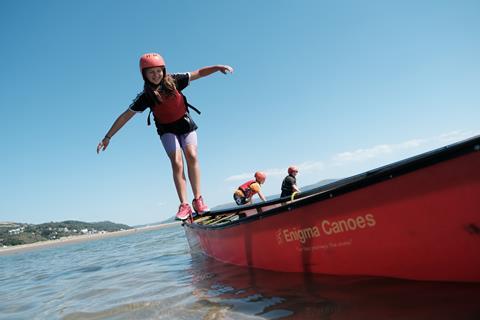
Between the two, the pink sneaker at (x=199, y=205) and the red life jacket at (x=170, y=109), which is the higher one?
the red life jacket at (x=170, y=109)

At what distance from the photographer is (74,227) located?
106875mm

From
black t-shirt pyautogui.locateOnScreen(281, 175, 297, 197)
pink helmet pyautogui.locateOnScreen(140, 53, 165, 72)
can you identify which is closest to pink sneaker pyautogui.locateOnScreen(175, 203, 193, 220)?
pink helmet pyautogui.locateOnScreen(140, 53, 165, 72)

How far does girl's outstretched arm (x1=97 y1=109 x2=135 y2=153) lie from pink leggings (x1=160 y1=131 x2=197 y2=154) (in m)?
0.61

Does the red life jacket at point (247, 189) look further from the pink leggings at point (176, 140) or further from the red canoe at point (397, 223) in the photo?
the red canoe at point (397, 223)

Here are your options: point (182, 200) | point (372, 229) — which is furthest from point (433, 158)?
point (182, 200)

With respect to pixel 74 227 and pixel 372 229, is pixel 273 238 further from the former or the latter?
pixel 74 227

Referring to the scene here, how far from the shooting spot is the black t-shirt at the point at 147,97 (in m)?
4.44

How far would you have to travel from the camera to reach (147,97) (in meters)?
4.45

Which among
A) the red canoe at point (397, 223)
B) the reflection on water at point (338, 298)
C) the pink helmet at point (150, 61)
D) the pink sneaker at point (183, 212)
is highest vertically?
the pink helmet at point (150, 61)

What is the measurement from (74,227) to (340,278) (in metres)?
120

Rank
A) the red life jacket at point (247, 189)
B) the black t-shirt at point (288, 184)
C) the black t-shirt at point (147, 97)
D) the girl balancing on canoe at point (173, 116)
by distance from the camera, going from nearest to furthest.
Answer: the girl balancing on canoe at point (173, 116)
the black t-shirt at point (147, 97)
the black t-shirt at point (288, 184)
the red life jacket at point (247, 189)

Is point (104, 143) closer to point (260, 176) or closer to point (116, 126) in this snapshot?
point (116, 126)

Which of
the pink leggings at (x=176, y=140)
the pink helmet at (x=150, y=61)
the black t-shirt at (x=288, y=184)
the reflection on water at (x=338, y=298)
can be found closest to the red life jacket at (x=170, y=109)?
the pink leggings at (x=176, y=140)

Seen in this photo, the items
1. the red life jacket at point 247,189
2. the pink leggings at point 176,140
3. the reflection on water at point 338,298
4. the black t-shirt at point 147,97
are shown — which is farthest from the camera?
the red life jacket at point 247,189
